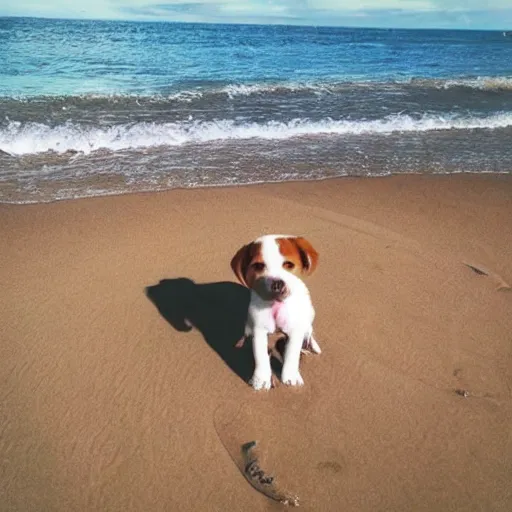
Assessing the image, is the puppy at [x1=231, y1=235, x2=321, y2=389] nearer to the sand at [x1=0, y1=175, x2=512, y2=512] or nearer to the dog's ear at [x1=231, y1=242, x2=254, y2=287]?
the dog's ear at [x1=231, y1=242, x2=254, y2=287]

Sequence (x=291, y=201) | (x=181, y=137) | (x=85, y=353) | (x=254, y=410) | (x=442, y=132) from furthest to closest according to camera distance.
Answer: (x=442, y=132) → (x=181, y=137) → (x=291, y=201) → (x=85, y=353) → (x=254, y=410)

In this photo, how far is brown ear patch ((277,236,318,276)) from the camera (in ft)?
8.80

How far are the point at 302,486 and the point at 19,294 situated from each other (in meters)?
2.63

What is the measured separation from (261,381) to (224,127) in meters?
7.10

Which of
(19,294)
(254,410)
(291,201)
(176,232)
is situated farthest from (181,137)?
(254,410)

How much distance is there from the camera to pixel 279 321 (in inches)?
113

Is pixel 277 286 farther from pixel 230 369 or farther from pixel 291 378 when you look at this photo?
pixel 230 369

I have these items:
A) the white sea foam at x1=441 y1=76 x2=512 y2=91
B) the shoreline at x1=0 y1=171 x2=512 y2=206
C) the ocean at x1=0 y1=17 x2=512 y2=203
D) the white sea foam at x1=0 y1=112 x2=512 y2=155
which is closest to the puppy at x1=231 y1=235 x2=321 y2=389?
the shoreline at x1=0 y1=171 x2=512 y2=206

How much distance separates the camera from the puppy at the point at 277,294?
265 centimetres

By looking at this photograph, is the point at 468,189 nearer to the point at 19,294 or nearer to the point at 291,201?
the point at 291,201

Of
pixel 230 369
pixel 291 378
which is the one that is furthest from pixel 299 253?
pixel 230 369

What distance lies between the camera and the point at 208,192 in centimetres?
587

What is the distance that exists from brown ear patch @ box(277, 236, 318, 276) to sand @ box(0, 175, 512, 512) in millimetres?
825

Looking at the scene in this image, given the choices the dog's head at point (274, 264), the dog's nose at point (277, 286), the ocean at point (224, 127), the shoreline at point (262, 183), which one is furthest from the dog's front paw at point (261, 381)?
the ocean at point (224, 127)
